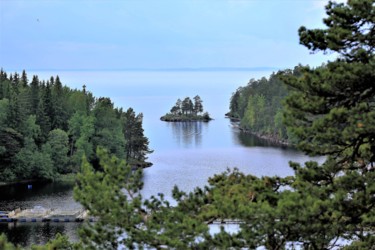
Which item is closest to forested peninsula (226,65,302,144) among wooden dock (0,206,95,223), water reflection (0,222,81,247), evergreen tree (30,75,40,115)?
evergreen tree (30,75,40,115)

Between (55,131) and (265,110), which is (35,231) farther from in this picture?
(265,110)

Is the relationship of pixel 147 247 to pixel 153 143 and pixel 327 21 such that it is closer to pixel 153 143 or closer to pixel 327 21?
pixel 327 21

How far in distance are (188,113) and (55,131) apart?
Result: 54233 mm

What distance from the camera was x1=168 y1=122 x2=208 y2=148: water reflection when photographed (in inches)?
2563

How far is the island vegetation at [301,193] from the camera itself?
6844mm

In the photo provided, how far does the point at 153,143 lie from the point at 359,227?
56.3 metres

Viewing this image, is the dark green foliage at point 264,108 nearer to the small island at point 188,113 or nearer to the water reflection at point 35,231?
the small island at point 188,113

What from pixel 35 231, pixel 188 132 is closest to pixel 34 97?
pixel 35 231

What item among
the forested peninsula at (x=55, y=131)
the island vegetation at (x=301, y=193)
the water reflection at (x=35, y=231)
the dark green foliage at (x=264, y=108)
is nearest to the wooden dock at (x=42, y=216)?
the water reflection at (x=35, y=231)

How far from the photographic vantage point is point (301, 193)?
23.7ft

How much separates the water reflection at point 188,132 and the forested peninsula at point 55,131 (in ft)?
39.1

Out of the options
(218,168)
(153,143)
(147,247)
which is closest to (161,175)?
(218,168)

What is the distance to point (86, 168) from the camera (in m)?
7.44

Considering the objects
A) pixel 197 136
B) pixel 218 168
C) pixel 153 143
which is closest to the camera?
pixel 218 168
